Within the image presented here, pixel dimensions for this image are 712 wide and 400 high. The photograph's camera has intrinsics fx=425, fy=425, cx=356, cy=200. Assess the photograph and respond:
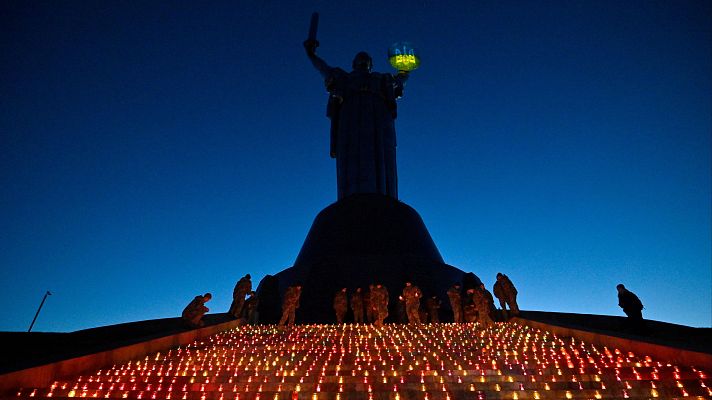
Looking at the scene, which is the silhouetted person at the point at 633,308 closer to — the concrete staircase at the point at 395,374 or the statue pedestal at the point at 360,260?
the concrete staircase at the point at 395,374

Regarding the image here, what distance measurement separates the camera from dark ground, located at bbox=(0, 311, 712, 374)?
715 cm

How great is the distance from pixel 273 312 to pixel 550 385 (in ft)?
40.2

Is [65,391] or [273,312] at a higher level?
[273,312]

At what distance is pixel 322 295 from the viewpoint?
687 inches

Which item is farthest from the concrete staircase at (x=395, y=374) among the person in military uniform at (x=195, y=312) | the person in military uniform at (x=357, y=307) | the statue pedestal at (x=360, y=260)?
the statue pedestal at (x=360, y=260)

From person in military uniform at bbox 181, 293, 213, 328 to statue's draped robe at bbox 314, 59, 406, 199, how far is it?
17.9m

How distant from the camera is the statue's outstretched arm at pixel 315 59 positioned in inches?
1277

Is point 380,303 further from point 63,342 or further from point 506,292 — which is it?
point 63,342

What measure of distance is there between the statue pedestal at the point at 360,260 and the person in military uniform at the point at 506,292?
293cm

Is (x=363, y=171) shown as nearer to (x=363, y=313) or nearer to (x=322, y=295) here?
(x=322, y=295)

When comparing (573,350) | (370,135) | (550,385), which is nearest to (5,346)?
(550,385)

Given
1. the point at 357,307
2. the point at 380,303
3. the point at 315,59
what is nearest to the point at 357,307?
the point at 357,307

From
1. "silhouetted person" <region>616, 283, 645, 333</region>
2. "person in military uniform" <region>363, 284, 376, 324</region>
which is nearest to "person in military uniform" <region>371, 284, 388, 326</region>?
"person in military uniform" <region>363, 284, 376, 324</region>

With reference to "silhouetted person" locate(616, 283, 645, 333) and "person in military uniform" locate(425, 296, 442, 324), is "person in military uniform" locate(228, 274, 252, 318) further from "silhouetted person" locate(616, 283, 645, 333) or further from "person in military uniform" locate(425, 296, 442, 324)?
"silhouetted person" locate(616, 283, 645, 333)
